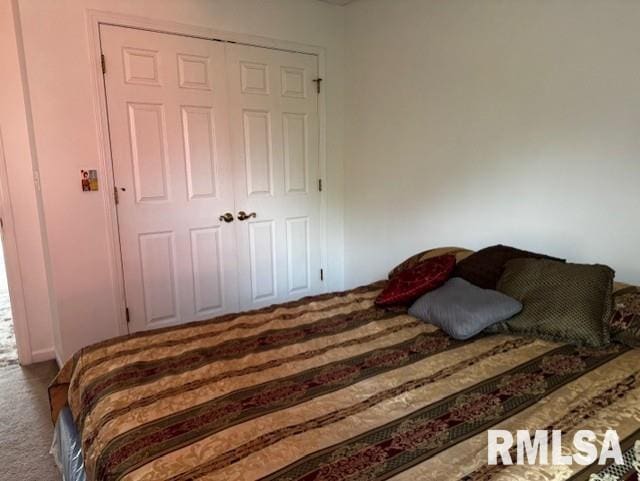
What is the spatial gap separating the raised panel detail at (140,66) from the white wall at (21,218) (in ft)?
2.05

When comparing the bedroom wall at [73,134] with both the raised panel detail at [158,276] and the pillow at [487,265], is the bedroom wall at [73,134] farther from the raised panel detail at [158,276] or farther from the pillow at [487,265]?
the pillow at [487,265]

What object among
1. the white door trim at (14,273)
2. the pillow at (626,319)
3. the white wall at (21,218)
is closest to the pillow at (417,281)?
the pillow at (626,319)

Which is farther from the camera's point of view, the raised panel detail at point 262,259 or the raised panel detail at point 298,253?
the raised panel detail at point 298,253

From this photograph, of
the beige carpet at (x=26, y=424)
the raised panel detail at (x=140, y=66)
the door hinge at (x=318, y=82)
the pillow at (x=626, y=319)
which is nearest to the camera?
the pillow at (x=626, y=319)

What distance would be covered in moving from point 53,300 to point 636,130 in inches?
131

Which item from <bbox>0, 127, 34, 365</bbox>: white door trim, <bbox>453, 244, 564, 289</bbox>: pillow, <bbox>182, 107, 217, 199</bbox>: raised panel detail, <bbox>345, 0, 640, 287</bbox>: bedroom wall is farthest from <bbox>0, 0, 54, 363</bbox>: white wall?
<bbox>453, 244, 564, 289</bbox>: pillow

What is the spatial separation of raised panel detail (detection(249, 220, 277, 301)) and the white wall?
1366 mm

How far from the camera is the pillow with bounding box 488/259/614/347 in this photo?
5.73ft

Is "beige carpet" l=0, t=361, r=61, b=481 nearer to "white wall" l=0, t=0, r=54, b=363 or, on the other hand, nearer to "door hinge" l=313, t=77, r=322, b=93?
"white wall" l=0, t=0, r=54, b=363

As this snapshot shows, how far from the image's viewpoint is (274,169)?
11.2 feet

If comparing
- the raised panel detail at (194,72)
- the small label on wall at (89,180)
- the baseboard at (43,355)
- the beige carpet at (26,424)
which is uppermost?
the raised panel detail at (194,72)

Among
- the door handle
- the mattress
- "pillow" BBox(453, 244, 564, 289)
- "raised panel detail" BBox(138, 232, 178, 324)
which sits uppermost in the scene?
the door handle

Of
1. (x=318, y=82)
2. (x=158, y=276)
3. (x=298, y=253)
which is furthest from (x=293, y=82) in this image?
(x=158, y=276)

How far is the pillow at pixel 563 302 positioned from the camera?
5.73 feet
